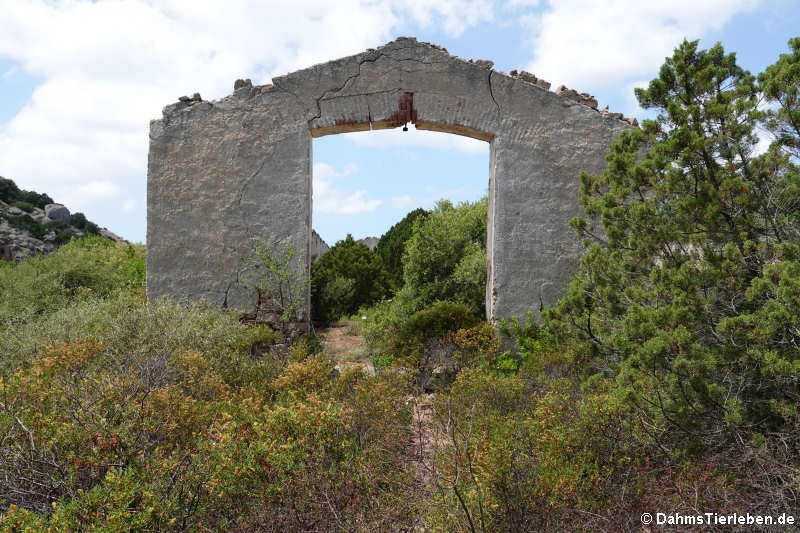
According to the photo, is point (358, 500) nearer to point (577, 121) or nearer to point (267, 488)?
point (267, 488)

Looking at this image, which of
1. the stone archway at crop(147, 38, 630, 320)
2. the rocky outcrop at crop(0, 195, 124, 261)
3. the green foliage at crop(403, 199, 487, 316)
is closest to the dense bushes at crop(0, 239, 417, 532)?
the stone archway at crop(147, 38, 630, 320)

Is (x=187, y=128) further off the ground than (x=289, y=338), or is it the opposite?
(x=187, y=128)

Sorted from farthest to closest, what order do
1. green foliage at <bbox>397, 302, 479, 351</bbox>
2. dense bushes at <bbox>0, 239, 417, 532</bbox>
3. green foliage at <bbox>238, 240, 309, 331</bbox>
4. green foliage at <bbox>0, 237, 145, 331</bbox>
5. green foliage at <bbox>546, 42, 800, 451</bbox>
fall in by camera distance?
1. green foliage at <bbox>0, 237, 145, 331</bbox>
2. green foliage at <bbox>238, 240, 309, 331</bbox>
3. green foliage at <bbox>397, 302, 479, 351</bbox>
4. green foliage at <bbox>546, 42, 800, 451</bbox>
5. dense bushes at <bbox>0, 239, 417, 532</bbox>

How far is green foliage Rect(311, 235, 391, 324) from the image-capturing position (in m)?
10.1

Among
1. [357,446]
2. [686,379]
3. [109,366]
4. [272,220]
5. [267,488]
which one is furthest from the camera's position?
[272,220]

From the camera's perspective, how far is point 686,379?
3.06m

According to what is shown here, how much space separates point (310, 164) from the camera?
6.22 m

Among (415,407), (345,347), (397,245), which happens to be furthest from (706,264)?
(397,245)

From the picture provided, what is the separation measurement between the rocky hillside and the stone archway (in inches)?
598

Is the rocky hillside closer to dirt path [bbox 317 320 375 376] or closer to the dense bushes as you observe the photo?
dirt path [bbox 317 320 375 376]

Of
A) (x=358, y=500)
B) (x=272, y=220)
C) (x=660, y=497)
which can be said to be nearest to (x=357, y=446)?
(x=358, y=500)

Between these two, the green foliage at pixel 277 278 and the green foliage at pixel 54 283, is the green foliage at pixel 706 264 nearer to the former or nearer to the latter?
the green foliage at pixel 277 278

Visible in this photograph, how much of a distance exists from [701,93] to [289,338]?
436 centimetres

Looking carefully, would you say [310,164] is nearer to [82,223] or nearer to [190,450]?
[190,450]
